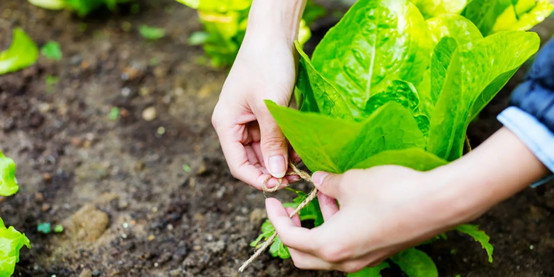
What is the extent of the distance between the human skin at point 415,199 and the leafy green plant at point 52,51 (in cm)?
157

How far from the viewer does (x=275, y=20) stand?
1205mm

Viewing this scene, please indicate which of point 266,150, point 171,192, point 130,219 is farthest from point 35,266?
point 266,150

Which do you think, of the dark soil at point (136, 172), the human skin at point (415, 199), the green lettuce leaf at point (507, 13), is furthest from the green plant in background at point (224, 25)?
the human skin at point (415, 199)

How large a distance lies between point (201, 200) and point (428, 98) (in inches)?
29.8

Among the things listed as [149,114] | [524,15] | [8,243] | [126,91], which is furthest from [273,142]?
[126,91]

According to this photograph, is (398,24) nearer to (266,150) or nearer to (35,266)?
(266,150)

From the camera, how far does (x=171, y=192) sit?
159 cm

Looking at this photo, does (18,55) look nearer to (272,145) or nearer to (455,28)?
(272,145)

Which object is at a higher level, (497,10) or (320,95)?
(497,10)

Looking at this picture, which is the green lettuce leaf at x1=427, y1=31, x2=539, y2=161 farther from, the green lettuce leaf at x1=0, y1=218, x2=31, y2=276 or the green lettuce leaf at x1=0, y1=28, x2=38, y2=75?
the green lettuce leaf at x1=0, y1=28, x2=38, y2=75

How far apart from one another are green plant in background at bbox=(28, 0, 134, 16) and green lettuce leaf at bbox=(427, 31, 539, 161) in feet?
5.47

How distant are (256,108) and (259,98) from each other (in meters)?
0.02

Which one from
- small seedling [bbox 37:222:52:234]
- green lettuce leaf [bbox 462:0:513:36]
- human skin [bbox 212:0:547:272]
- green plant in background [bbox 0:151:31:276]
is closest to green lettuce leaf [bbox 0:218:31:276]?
green plant in background [bbox 0:151:31:276]

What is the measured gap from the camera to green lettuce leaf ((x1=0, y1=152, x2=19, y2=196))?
114 centimetres
